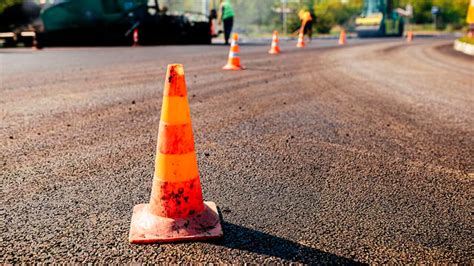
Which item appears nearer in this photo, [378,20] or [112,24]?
[112,24]

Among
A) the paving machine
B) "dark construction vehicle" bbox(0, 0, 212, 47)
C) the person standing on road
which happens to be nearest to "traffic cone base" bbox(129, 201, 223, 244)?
"dark construction vehicle" bbox(0, 0, 212, 47)

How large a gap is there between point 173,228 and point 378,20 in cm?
3392

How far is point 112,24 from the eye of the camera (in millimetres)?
20406

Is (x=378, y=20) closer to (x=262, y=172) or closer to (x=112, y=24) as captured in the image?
(x=112, y=24)

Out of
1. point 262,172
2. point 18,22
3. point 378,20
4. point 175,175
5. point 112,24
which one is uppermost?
point 18,22

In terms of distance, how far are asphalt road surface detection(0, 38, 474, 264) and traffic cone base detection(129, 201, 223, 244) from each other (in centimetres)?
6

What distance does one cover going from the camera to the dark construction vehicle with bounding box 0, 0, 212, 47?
64.3 feet

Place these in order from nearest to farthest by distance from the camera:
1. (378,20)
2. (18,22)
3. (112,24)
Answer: (112,24) < (18,22) < (378,20)

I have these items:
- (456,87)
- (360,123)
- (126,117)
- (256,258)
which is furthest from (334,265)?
(456,87)

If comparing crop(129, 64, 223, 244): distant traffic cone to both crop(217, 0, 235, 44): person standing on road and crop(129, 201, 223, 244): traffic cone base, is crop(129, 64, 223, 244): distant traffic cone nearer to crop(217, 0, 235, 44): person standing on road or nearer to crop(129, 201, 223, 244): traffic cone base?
crop(129, 201, 223, 244): traffic cone base

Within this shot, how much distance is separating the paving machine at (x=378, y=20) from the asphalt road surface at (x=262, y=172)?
27.6m

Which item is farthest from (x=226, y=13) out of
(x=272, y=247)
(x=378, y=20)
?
(x=272, y=247)

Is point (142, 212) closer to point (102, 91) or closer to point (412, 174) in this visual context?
point (412, 174)

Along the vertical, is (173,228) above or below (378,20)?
below
